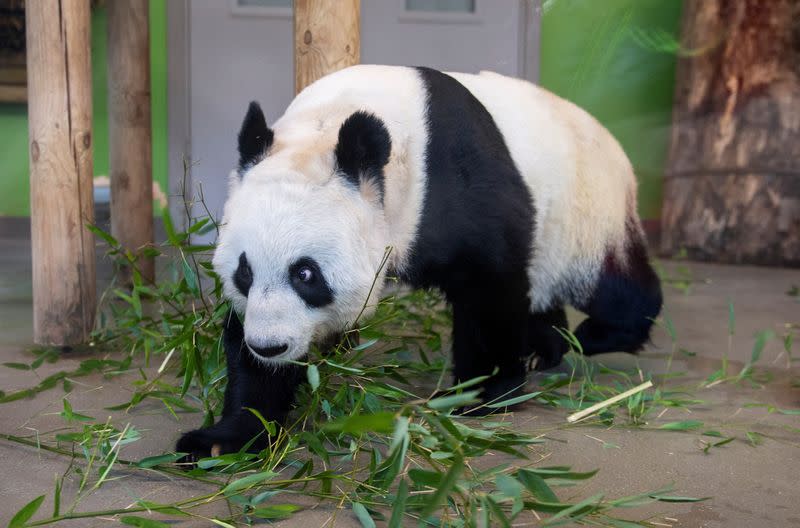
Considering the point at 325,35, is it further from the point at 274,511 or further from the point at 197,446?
the point at 274,511

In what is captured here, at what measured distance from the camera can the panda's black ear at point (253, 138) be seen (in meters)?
1.67

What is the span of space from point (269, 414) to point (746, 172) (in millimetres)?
3914

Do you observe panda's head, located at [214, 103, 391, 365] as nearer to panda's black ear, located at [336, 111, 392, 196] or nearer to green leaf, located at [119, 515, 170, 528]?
panda's black ear, located at [336, 111, 392, 196]

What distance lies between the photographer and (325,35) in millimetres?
2227

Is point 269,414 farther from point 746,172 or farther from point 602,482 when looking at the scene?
point 746,172

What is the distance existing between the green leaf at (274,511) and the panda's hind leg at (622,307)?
1267 mm

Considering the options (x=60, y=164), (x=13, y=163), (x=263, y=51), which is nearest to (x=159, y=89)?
(x=263, y=51)

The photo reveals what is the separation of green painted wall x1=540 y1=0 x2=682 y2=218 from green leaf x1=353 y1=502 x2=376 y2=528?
2.14m

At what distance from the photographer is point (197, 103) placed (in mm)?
3904

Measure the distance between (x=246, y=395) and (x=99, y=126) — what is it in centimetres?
189

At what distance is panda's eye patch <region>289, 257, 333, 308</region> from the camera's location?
5.04 ft

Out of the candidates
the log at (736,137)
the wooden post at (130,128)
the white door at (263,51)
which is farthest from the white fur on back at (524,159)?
the log at (736,137)

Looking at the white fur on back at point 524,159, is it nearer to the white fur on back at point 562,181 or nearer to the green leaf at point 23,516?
the white fur on back at point 562,181

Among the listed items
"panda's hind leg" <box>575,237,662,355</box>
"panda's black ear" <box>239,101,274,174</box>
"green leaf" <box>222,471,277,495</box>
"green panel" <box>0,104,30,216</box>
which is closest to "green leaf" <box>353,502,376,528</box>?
"green leaf" <box>222,471,277,495</box>
